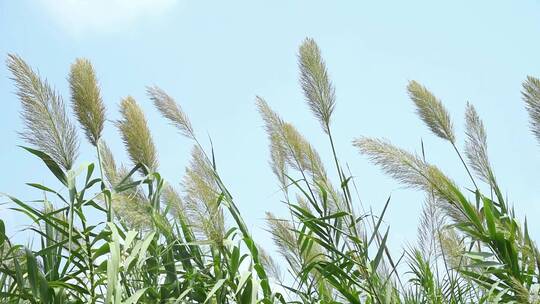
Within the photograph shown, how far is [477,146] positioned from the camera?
3.71 metres

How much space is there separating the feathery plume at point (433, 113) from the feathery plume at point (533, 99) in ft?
1.38

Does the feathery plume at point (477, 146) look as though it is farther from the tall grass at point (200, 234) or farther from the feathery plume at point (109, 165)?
the feathery plume at point (109, 165)

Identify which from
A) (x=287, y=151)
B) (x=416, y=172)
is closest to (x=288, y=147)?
(x=287, y=151)

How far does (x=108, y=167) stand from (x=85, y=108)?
1.12ft

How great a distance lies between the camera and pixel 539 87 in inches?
137

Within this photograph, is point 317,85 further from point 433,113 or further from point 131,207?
point 131,207

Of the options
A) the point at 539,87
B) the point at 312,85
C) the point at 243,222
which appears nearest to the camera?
the point at 243,222

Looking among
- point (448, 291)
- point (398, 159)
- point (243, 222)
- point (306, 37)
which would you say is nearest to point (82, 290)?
point (243, 222)

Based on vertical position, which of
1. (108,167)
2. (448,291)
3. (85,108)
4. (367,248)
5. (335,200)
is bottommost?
(448,291)

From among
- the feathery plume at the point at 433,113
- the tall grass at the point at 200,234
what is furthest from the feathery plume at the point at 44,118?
the feathery plume at the point at 433,113

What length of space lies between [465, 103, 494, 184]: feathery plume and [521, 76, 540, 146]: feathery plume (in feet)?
0.87

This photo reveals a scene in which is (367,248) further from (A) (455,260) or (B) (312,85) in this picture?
(B) (312,85)

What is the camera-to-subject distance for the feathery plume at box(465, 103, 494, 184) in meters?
3.50

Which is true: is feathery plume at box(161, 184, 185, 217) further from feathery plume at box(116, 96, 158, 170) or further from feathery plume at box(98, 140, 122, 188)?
feathery plume at box(98, 140, 122, 188)
